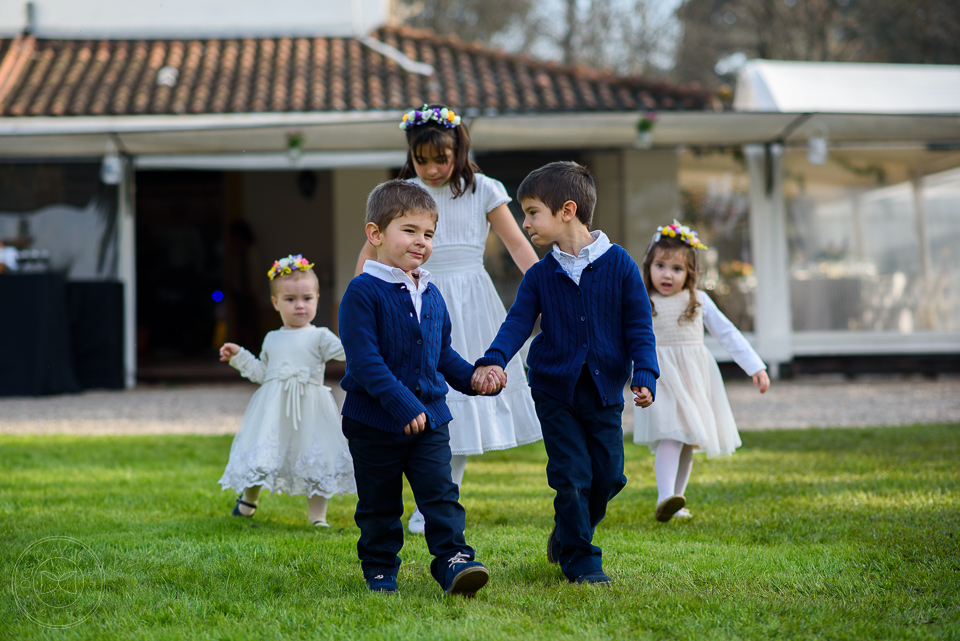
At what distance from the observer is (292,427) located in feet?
12.5

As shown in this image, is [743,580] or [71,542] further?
[71,542]

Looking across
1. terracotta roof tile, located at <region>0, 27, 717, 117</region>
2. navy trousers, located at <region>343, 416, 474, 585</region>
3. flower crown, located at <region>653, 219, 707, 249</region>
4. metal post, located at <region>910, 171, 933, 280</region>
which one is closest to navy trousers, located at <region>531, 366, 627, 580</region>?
navy trousers, located at <region>343, 416, 474, 585</region>

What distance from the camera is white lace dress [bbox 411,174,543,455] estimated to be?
359 cm

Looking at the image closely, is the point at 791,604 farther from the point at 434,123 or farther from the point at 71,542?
the point at 71,542

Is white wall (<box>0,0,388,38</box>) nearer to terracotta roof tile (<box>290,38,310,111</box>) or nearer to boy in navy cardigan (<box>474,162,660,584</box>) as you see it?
terracotta roof tile (<box>290,38,310,111</box>)

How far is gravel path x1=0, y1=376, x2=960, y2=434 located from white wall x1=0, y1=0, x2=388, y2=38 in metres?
5.36

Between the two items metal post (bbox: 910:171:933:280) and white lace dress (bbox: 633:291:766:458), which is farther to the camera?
metal post (bbox: 910:171:933:280)

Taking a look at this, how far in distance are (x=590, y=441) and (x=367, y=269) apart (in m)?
0.92

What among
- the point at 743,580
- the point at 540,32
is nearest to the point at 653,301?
the point at 743,580

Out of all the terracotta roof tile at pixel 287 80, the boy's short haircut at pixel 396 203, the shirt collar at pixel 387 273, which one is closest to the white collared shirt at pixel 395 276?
the shirt collar at pixel 387 273

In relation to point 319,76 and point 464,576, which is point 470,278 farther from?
point 319,76

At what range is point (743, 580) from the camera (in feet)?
8.98

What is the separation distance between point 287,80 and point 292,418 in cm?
816

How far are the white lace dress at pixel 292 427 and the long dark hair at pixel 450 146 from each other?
0.85 metres
